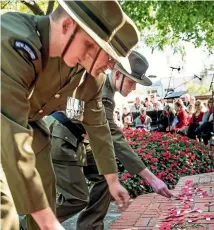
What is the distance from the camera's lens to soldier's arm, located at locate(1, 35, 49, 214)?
66.6 inches

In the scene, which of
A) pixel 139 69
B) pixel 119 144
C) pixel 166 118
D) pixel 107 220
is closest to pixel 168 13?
pixel 166 118

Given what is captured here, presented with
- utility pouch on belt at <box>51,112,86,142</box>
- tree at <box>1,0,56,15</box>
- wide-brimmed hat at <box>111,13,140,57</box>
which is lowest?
utility pouch on belt at <box>51,112,86,142</box>

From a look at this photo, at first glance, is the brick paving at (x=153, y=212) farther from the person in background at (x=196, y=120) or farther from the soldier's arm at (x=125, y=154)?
the person in background at (x=196, y=120)

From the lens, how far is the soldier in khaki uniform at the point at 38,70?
66.9 inches

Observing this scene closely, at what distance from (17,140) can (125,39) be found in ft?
2.68

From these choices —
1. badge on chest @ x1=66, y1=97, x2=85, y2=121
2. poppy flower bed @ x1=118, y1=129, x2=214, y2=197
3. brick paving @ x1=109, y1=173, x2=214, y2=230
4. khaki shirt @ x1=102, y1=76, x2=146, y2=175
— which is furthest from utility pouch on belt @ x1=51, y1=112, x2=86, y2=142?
poppy flower bed @ x1=118, y1=129, x2=214, y2=197

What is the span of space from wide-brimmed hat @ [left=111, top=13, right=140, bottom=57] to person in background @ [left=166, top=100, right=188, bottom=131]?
9442 mm

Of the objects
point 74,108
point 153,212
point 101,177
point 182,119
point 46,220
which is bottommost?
point 153,212

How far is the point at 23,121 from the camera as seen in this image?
69.3 inches

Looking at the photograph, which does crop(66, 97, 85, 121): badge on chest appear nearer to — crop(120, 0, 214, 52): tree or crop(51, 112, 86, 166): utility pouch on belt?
crop(51, 112, 86, 166): utility pouch on belt

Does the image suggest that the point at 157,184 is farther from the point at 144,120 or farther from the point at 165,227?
the point at 144,120

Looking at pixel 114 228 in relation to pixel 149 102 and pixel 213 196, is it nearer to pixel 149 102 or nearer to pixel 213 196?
pixel 213 196

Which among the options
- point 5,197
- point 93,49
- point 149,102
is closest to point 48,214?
point 5,197

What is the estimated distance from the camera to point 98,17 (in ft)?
6.29
